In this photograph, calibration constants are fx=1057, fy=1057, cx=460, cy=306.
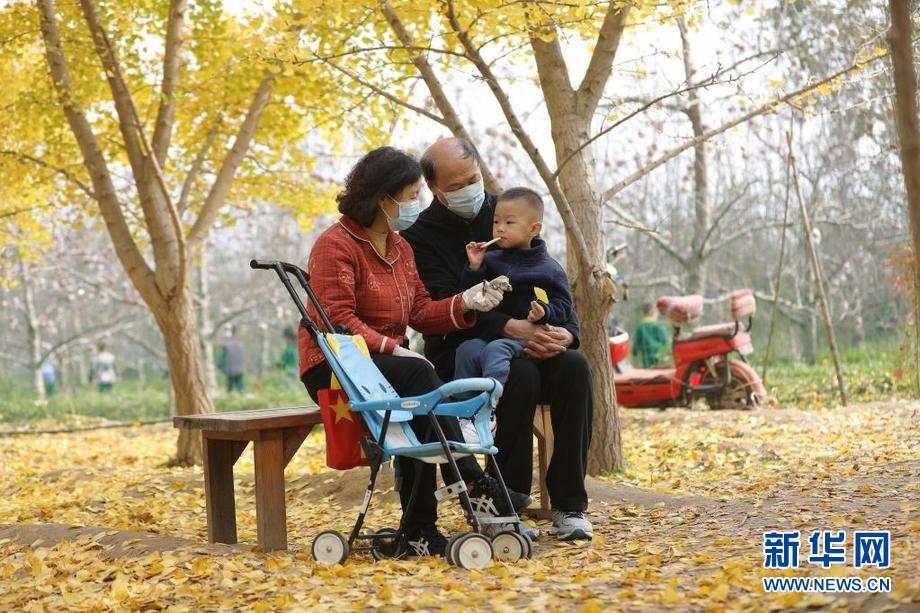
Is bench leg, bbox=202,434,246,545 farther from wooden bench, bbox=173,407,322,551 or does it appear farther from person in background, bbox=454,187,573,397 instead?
person in background, bbox=454,187,573,397

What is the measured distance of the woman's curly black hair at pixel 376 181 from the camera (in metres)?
3.91

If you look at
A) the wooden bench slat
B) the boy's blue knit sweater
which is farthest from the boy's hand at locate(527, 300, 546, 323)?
the wooden bench slat

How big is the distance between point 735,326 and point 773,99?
3.29m

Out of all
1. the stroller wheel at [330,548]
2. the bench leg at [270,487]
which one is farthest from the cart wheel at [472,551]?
the bench leg at [270,487]

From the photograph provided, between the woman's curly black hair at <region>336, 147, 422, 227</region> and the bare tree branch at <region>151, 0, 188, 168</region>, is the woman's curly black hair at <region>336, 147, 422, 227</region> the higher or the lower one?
the lower one

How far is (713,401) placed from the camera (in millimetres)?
9102

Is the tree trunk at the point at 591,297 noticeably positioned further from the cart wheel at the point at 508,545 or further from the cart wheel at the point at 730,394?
the cart wheel at the point at 730,394

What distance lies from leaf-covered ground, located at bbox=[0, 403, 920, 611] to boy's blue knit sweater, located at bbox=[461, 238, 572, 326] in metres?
0.89

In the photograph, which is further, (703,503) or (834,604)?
(703,503)

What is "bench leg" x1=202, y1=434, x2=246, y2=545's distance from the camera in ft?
13.9


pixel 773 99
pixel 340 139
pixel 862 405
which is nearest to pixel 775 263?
pixel 862 405

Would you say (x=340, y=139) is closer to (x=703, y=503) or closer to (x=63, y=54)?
(x=63, y=54)

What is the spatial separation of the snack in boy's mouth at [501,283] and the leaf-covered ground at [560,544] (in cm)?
96

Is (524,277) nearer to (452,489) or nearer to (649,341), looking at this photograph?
(452,489)
